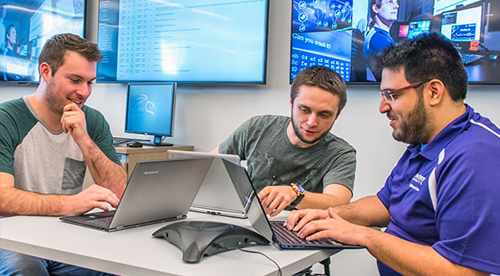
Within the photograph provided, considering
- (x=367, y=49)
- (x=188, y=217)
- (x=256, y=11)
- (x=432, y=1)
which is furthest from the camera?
(x=256, y=11)

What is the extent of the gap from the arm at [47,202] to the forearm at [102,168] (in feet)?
1.22

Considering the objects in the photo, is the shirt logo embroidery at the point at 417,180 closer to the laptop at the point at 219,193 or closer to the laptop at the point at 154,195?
the laptop at the point at 219,193

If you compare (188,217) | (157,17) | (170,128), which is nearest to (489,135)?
(188,217)

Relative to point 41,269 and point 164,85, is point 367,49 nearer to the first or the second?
point 164,85

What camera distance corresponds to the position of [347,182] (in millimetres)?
1801

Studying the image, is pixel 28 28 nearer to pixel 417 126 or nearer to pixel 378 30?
pixel 378 30

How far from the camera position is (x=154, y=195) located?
4.41 ft

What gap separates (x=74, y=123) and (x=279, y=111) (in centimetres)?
157

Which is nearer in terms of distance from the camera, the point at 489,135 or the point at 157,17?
the point at 489,135

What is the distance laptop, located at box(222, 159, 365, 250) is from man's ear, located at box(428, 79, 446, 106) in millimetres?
515

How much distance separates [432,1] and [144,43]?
2.11 m

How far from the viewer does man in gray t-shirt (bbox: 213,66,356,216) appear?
72.6 inches

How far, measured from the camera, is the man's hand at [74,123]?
178 cm

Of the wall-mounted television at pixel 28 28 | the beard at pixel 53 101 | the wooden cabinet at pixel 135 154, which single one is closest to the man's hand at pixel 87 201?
the beard at pixel 53 101
